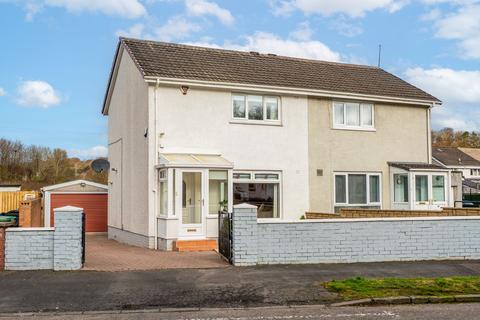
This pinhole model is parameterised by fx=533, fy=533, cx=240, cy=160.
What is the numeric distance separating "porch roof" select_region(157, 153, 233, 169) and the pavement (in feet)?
16.5

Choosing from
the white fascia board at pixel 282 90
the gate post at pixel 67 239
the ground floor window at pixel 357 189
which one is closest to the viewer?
the gate post at pixel 67 239

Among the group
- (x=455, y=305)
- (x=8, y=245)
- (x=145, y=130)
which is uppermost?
(x=145, y=130)

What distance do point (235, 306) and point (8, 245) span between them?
601 centimetres

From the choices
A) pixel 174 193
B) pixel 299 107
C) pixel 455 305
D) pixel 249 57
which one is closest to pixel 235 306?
pixel 455 305

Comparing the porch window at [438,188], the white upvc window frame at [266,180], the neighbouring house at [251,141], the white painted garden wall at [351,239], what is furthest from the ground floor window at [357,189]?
the white painted garden wall at [351,239]

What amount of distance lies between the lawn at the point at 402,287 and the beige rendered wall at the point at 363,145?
9.53 m

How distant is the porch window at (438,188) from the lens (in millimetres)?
21438

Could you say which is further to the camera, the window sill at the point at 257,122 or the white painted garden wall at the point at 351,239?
the window sill at the point at 257,122

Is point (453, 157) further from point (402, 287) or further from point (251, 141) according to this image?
point (402, 287)

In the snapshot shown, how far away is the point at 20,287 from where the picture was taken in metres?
10.2

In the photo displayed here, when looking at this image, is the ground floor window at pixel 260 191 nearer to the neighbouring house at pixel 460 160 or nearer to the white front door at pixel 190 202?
the white front door at pixel 190 202

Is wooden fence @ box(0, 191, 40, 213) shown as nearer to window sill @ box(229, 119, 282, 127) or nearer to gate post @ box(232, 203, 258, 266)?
window sill @ box(229, 119, 282, 127)

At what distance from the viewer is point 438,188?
70.6ft

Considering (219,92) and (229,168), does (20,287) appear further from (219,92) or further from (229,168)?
(219,92)
